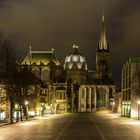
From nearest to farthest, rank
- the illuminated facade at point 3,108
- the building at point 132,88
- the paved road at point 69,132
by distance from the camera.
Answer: the paved road at point 69,132 < the illuminated facade at point 3,108 < the building at point 132,88

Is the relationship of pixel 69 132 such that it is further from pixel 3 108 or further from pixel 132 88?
pixel 132 88

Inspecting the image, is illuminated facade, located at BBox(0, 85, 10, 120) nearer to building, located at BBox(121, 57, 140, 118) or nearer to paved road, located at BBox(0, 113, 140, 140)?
paved road, located at BBox(0, 113, 140, 140)

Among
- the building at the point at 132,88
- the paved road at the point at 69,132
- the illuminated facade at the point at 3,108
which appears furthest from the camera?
the building at the point at 132,88

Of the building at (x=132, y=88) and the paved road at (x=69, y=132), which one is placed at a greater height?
→ the building at (x=132, y=88)

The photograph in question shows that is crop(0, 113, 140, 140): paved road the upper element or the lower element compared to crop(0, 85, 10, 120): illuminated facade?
lower

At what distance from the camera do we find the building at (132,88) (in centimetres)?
8869

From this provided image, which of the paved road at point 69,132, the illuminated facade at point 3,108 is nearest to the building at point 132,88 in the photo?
the illuminated facade at point 3,108

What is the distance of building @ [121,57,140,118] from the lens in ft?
291

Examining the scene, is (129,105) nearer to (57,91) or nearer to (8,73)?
(8,73)

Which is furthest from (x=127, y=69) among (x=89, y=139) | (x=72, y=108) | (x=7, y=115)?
(x=72, y=108)

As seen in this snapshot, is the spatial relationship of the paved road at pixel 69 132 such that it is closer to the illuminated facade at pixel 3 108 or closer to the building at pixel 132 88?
the illuminated facade at pixel 3 108

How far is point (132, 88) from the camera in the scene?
9050 cm

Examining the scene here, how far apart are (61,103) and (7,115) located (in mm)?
105869

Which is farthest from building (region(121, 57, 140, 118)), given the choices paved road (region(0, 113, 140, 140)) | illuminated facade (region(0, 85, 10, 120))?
paved road (region(0, 113, 140, 140))
